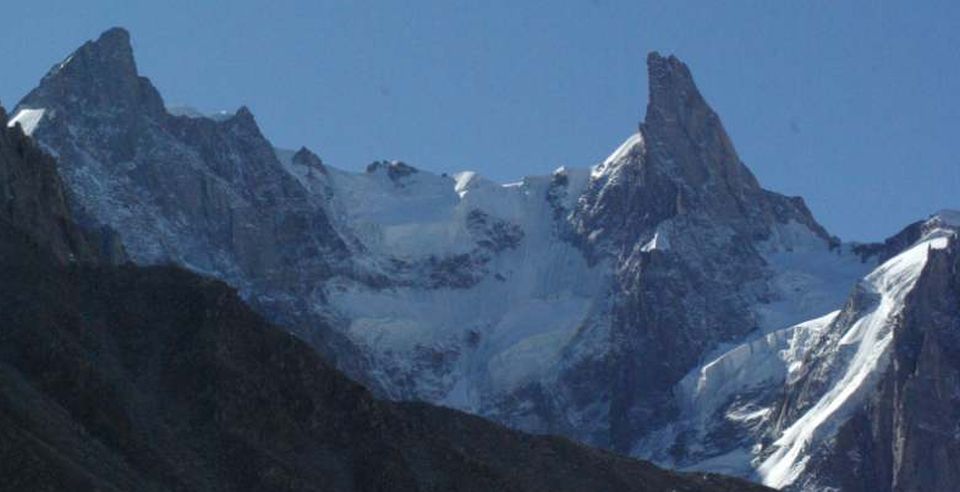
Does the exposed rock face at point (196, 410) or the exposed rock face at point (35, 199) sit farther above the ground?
the exposed rock face at point (35, 199)

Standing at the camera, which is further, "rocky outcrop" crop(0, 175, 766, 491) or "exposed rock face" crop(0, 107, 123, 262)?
"exposed rock face" crop(0, 107, 123, 262)

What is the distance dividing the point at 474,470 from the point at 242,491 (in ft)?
66.1

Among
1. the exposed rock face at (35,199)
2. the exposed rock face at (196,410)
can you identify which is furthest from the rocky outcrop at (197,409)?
the exposed rock face at (35,199)

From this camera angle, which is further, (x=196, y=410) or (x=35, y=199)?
(x=35, y=199)

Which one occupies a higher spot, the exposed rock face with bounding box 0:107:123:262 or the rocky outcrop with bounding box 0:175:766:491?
the exposed rock face with bounding box 0:107:123:262

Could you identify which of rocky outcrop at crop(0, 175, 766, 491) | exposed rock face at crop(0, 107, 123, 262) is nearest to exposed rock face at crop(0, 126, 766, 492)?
rocky outcrop at crop(0, 175, 766, 491)

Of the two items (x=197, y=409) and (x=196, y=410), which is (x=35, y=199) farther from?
(x=196, y=410)

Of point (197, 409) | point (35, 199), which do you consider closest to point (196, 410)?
point (197, 409)

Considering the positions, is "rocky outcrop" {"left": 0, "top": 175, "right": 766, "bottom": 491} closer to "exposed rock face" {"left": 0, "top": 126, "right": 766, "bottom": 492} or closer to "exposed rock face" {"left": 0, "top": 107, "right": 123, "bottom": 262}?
"exposed rock face" {"left": 0, "top": 126, "right": 766, "bottom": 492}

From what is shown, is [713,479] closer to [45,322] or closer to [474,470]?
[474,470]

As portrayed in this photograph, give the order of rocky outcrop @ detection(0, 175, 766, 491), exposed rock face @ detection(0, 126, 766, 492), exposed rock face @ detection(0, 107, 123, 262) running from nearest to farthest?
1. exposed rock face @ detection(0, 126, 766, 492)
2. rocky outcrop @ detection(0, 175, 766, 491)
3. exposed rock face @ detection(0, 107, 123, 262)

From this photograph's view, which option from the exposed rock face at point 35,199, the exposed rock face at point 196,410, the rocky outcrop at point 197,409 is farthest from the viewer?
the exposed rock face at point 35,199

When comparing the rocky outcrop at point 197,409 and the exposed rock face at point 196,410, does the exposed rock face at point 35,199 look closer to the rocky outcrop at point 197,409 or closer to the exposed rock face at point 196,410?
the exposed rock face at point 196,410

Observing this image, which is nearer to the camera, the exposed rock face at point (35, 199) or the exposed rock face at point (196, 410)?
the exposed rock face at point (196, 410)
